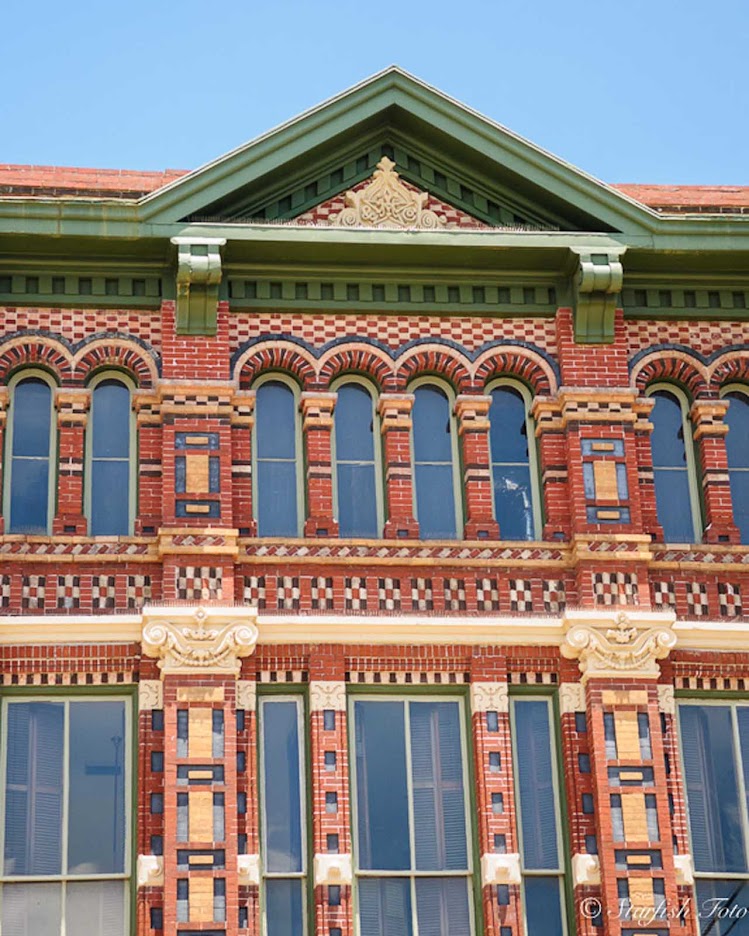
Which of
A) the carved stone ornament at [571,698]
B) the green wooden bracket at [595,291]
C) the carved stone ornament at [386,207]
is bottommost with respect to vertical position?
the carved stone ornament at [571,698]

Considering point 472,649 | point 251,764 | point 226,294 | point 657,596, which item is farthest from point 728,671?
point 226,294

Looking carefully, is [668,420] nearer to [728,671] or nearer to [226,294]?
[728,671]

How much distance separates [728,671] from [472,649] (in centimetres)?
285

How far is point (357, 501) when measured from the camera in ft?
90.2

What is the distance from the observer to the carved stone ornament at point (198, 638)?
25.7 meters

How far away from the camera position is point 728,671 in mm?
26703

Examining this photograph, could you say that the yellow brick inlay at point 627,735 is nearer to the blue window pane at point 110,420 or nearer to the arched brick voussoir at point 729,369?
the arched brick voussoir at point 729,369

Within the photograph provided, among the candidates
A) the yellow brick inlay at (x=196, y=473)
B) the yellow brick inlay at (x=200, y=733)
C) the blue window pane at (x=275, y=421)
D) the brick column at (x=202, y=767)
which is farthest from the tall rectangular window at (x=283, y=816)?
the blue window pane at (x=275, y=421)

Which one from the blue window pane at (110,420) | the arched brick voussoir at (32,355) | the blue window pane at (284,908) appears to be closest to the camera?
the blue window pane at (284,908)

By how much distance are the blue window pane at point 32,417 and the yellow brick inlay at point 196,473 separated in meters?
1.70

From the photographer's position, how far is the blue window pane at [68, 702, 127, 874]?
25.3 meters

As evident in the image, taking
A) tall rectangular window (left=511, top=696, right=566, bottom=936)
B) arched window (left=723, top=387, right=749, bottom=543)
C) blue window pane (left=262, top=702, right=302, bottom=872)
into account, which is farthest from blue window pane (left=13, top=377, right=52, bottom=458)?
arched window (left=723, top=387, right=749, bottom=543)

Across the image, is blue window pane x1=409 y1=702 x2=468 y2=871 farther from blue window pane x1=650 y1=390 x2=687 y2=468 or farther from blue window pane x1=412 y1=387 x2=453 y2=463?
blue window pane x1=650 y1=390 x2=687 y2=468

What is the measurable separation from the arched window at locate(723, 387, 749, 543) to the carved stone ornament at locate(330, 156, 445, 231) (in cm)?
404
